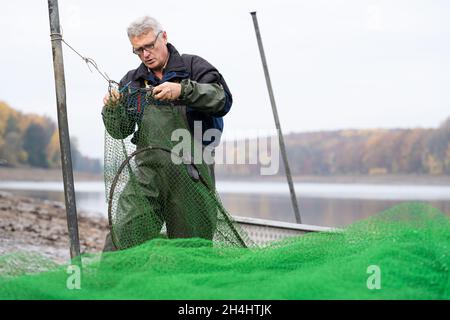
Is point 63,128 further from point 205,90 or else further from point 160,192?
point 205,90

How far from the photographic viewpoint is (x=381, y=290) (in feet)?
8.01

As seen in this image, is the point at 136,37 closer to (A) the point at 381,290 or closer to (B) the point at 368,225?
(B) the point at 368,225

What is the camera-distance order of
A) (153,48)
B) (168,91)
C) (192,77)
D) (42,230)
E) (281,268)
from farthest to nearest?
(42,230) → (192,77) → (153,48) → (168,91) → (281,268)

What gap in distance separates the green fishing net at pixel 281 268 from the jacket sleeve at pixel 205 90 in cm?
87

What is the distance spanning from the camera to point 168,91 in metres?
3.61

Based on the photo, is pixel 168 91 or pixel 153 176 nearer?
pixel 168 91

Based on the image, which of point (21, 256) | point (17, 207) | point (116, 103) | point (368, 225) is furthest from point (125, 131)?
point (17, 207)

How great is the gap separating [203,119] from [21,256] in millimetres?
1517

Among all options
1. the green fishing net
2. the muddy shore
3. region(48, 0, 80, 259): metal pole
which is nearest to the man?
region(48, 0, 80, 259): metal pole

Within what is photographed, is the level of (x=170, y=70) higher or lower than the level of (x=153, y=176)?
higher

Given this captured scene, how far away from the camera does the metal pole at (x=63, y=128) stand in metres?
3.81

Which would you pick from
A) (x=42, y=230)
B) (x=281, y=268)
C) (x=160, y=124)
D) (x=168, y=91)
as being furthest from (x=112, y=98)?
(x=42, y=230)

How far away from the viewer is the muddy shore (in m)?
8.44

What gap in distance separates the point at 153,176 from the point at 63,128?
1.98ft
